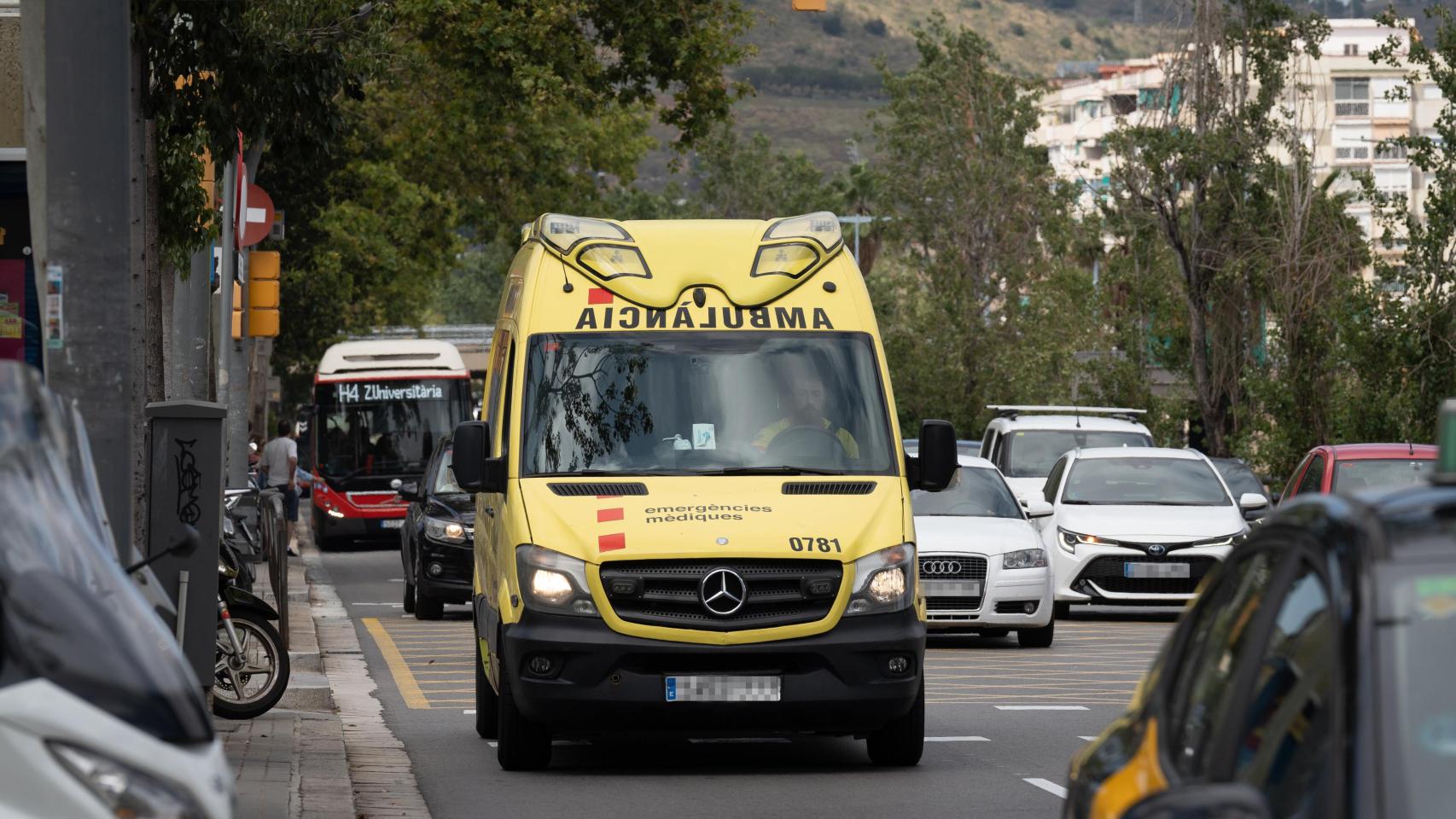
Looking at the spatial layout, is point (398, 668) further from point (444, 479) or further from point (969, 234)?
point (969, 234)

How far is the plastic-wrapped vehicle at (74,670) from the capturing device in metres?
4.45

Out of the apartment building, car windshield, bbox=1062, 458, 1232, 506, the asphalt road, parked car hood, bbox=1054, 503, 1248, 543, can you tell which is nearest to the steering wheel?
the asphalt road

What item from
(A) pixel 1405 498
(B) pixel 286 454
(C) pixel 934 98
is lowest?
(B) pixel 286 454

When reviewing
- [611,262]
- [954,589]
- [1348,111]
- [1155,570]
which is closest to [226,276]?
[954,589]

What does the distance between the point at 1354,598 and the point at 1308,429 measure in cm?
2981

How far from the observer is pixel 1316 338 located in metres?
33.0

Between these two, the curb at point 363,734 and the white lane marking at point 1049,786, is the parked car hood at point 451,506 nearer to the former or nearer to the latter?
the curb at point 363,734

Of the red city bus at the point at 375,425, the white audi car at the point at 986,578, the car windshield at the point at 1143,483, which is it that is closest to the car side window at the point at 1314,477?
the car windshield at the point at 1143,483

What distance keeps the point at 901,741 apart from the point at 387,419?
29.1 m

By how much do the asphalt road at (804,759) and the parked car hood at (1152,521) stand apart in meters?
3.53

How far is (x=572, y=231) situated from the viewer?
12094 mm

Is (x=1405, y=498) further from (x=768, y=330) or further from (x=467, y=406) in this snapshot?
(x=467, y=406)

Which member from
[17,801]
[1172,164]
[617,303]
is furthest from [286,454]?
[17,801]

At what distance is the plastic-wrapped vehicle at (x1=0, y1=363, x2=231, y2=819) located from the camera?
4.45 meters
